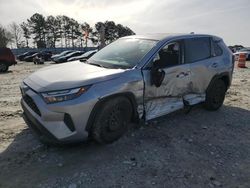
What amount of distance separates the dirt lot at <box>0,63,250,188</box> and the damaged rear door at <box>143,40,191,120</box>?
48cm

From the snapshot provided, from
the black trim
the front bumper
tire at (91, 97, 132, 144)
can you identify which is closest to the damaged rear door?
tire at (91, 97, 132, 144)

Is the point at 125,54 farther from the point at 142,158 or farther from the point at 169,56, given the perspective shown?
the point at 142,158

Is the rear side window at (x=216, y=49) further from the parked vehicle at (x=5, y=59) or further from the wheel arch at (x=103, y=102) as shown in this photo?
the parked vehicle at (x=5, y=59)

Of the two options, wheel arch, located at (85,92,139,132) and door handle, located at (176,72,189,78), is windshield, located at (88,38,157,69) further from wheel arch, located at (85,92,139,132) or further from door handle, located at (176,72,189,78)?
door handle, located at (176,72,189,78)

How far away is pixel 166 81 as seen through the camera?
15.4 ft

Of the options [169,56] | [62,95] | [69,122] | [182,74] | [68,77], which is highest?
[169,56]

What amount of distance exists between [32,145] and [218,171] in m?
2.81

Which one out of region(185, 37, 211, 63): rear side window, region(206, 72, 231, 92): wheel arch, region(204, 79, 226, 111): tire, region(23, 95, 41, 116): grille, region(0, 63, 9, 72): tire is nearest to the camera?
region(23, 95, 41, 116): grille

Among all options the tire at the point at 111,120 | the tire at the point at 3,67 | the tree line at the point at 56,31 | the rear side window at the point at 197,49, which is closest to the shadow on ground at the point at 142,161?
the tire at the point at 111,120

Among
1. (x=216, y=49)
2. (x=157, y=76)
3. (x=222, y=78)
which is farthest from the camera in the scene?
(x=222, y=78)

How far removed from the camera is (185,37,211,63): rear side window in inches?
209

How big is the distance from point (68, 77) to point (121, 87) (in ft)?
2.55

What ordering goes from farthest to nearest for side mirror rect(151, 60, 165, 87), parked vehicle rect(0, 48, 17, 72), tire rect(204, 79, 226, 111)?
parked vehicle rect(0, 48, 17, 72) < tire rect(204, 79, 226, 111) < side mirror rect(151, 60, 165, 87)

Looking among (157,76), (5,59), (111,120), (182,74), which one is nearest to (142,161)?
(111,120)
